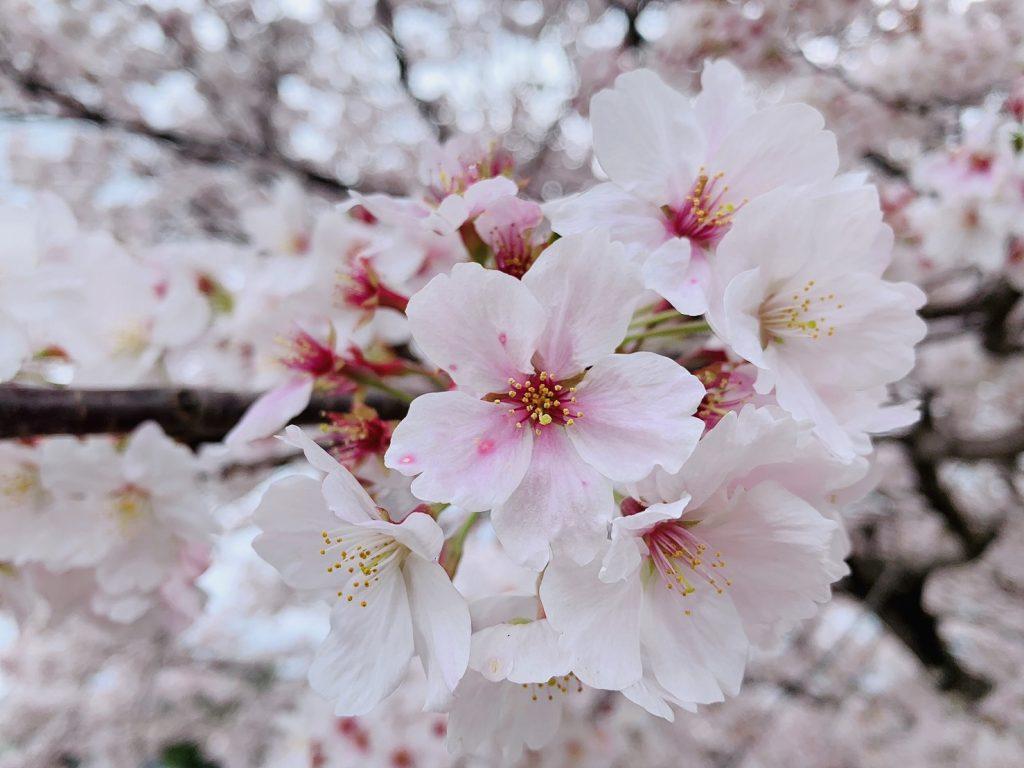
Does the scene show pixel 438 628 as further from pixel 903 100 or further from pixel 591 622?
pixel 903 100

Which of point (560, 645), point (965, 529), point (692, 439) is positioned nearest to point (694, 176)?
point (692, 439)

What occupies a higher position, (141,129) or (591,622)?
(591,622)

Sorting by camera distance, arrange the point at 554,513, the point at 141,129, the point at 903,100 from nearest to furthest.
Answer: the point at 554,513 < the point at 141,129 < the point at 903,100

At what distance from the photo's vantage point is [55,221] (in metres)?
1.11

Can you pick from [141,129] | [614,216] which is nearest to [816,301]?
[614,216]

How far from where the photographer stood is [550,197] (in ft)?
12.1

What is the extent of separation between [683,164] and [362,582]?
64 cm

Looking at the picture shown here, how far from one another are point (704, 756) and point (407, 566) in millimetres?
3620

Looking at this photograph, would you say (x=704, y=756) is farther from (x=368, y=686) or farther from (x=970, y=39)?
(x=970, y=39)

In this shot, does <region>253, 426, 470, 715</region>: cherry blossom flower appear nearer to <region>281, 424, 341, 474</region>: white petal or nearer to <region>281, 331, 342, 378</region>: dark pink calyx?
<region>281, 424, 341, 474</region>: white petal

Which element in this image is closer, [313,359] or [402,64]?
[313,359]

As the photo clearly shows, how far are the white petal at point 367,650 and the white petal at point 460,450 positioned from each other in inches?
7.3

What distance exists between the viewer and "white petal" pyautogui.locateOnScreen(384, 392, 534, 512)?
1.95 feet

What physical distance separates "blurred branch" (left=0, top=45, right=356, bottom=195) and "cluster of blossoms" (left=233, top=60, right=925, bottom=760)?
7.52 feet
